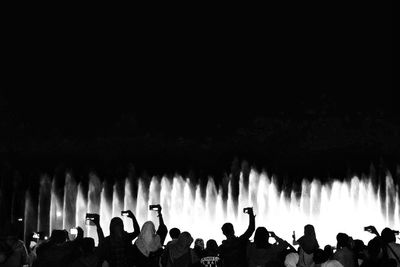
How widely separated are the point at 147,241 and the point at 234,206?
31.1 metres

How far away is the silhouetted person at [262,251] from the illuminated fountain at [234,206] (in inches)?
812

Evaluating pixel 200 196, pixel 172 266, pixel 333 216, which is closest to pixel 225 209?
pixel 200 196

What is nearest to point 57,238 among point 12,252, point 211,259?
point 12,252

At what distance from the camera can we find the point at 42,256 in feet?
42.4

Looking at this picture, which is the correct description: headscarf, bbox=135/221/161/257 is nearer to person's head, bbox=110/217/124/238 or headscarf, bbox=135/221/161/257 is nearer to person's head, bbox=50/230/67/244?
person's head, bbox=110/217/124/238

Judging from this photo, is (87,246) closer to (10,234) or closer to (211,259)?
(211,259)

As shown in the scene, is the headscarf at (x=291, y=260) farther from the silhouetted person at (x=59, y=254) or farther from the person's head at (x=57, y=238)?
the person's head at (x=57, y=238)

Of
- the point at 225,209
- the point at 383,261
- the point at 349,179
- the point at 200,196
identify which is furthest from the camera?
the point at 349,179

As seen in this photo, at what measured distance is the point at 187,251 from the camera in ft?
44.5

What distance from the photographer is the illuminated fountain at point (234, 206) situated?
132 feet

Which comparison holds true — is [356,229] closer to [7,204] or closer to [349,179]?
[349,179]

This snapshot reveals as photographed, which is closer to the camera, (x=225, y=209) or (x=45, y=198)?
(x=225, y=209)

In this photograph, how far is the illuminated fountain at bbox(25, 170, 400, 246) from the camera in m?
40.2

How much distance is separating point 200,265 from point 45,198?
41491 millimetres
